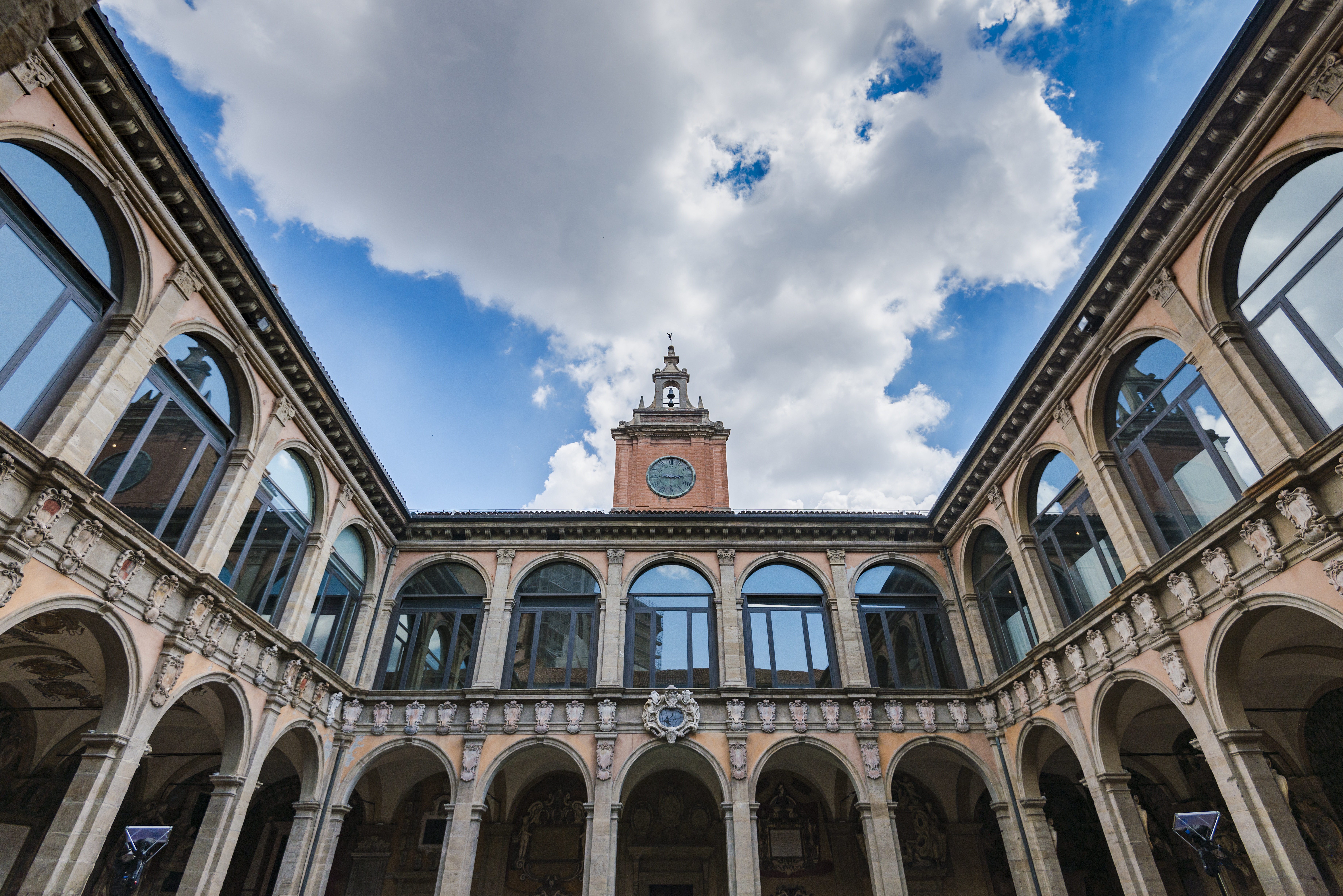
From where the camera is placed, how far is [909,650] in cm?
1755

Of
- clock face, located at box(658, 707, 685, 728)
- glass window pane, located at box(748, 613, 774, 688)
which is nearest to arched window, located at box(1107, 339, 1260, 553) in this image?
glass window pane, located at box(748, 613, 774, 688)

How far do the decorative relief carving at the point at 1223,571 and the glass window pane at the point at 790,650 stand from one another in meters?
9.39

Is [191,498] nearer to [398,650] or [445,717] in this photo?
[398,650]

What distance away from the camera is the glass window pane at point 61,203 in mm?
8266

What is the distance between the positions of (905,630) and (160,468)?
16548mm

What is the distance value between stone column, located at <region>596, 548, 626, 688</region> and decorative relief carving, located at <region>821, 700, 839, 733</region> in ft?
16.0

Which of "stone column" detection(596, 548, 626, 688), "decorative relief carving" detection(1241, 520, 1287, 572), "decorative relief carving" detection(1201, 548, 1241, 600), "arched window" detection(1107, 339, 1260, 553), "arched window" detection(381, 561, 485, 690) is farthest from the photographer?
"arched window" detection(381, 561, 485, 690)

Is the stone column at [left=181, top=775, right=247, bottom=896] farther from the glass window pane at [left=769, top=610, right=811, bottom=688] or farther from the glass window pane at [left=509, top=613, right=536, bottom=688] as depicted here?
the glass window pane at [left=769, top=610, right=811, bottom=688]

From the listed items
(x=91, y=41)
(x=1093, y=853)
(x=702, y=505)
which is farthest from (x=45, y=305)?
(x=1093, y=853)

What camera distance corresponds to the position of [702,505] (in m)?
27.0

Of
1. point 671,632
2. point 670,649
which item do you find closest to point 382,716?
point 670,649

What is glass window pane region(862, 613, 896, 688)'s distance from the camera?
672 inches

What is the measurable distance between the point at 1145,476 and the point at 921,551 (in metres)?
7.82

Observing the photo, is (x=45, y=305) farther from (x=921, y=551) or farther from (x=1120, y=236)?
(x=921, y=551)
